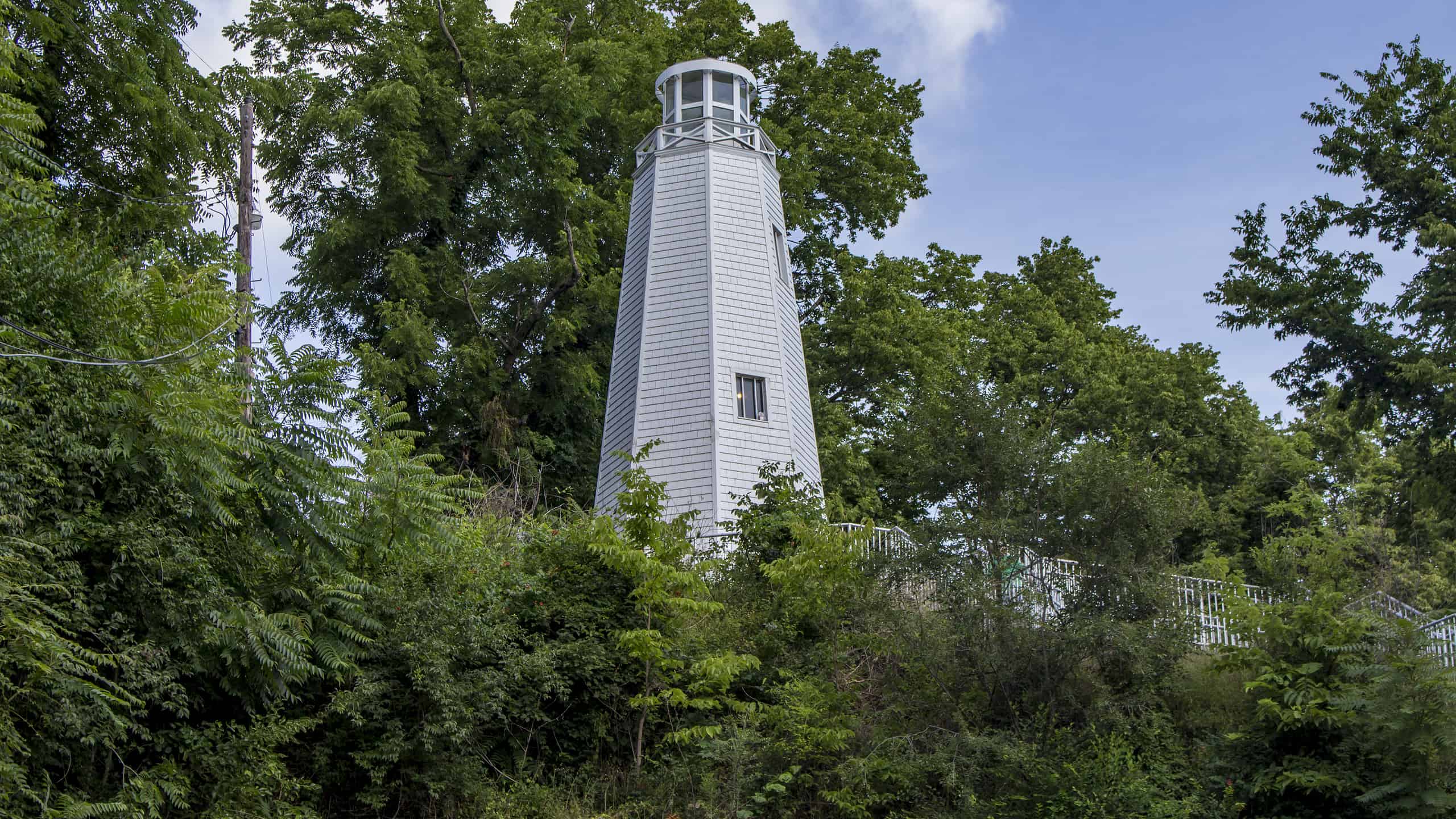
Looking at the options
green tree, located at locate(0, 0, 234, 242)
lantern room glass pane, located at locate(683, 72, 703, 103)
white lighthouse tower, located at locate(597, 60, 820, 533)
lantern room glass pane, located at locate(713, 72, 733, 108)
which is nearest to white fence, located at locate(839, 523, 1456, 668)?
white lighthouse tower, located at locate(597, 60, 820, 533)

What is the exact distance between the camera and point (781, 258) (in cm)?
2062

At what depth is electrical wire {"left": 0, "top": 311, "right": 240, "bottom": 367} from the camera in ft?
31.0

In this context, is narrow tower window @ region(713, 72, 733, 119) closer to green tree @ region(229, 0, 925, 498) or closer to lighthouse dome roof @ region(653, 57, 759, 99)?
lighthouse dome roof @ region(653, 57, 759, 99)

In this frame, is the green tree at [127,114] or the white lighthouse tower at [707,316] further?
the white lighthouse tower at [707,316]

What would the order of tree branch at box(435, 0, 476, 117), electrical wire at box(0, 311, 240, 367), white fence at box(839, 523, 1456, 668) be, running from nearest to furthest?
1. electrical wire at box(0, 311, 240, 367)
2. white fence at box(839, 523, 1456, 668)
3. tree branch at box(435, 0, 476, 117)

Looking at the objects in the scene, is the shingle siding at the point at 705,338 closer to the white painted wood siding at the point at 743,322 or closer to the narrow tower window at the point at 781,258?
the white painted wood siding at the point at 743,322

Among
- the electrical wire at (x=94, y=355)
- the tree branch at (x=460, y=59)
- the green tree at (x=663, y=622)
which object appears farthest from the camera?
the tree branch at (x=460, y=59)

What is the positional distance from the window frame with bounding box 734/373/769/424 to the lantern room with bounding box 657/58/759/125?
4654 mm

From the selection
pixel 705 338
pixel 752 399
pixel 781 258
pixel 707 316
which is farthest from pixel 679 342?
pixel 781 258

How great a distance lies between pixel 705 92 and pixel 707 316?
4257mm

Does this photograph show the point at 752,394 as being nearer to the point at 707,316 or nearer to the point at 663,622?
the point at 707,316

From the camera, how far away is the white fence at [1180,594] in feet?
42.4

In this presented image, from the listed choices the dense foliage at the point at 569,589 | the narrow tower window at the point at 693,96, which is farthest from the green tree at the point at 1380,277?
the narrow tower window at the point at 693,96

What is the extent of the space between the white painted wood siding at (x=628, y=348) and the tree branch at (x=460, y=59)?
4.28 metres
